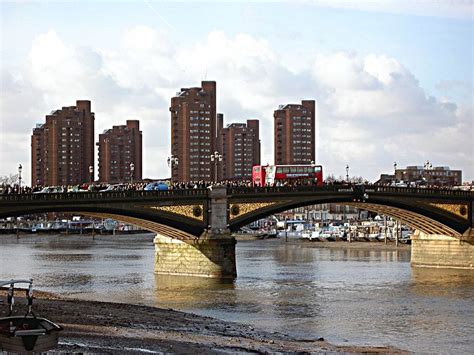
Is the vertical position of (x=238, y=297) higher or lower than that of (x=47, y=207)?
lower

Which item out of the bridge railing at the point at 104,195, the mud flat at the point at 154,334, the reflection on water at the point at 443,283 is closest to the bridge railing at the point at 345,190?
the bridge railing at the point at 104,195

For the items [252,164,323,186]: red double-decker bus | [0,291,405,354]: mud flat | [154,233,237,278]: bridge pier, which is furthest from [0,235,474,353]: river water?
[252,164,323,186]: red double-decker bus

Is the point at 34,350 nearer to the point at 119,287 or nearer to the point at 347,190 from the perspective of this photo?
the point at 119,287

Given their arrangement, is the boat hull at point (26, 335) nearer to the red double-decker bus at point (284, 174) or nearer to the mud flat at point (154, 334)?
the mud flat at point (154, 334)

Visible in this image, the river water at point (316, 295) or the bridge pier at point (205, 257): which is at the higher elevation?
the bridge pier at point (205, 257)

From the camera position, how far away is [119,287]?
78875 mm

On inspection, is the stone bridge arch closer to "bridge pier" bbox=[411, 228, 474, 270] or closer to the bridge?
the bridge

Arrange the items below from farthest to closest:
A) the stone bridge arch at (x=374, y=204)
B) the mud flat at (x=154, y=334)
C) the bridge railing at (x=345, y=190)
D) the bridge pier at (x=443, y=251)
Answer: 1. the bridge pier at (x=443, y=251)
2. the bridge railing at (x=345, y=190)
3. the stone bridge arch at (x=374, y=204)
4. the mud flat at (x=154, y=334)

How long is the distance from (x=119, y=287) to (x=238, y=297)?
13064 mm

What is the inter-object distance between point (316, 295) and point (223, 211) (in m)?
17.1

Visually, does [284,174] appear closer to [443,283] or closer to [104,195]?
[443,283]

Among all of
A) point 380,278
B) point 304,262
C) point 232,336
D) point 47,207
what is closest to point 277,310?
point 232,336

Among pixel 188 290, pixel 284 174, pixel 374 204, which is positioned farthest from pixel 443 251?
pixel 188 290

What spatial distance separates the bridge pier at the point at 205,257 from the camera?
84562mm
